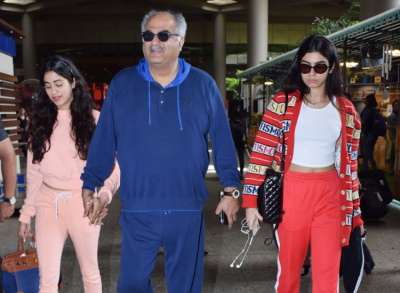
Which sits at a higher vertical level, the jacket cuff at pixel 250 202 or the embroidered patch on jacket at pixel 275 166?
the embroidered patch on jacket at pixel 275 166

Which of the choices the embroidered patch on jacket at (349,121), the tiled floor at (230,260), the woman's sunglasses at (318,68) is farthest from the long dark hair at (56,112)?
the tiled floor at (230,260)

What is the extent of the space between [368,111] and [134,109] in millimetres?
7848

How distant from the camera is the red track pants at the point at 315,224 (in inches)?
117

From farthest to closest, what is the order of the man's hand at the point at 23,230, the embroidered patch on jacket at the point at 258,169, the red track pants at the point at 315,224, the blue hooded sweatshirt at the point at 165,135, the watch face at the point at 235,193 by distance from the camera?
1. the man's hand at the point at 23,230
2. the embroidered patch on jacket at the point at 258,169
3. the red track pants at the point at 315,224
4. the watch face at the point at 235,193
5. the blue hooded sweatshirt at the point at 165,135

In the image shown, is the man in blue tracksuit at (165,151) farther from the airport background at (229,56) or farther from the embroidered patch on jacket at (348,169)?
the embroidered patch on jacket at (348,169)

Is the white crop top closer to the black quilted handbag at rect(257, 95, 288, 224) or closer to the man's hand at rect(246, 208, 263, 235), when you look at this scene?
the black quilted handbag at rect(257, 95, 288, 224)

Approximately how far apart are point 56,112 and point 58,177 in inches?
17.9

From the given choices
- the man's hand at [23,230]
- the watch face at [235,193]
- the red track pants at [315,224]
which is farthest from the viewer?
the man's hand at [23,230]

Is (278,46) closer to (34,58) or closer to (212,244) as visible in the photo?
(34,58)

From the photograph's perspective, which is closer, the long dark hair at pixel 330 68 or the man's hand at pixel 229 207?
the man's hand at pixel 229 207

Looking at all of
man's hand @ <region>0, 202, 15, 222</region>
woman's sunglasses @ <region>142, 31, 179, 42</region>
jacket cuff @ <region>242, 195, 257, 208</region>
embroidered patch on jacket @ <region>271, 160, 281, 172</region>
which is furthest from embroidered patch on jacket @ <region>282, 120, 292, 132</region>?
man's hand @ <region>0, 202, 15, 222</region>

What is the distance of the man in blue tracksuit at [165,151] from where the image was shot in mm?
2594

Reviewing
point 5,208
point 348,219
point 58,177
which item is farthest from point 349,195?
point 5,208

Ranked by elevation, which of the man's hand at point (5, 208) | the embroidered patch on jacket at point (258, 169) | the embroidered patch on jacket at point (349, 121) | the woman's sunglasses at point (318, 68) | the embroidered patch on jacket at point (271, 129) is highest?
the woman's sunglasses at point (318, 68)
